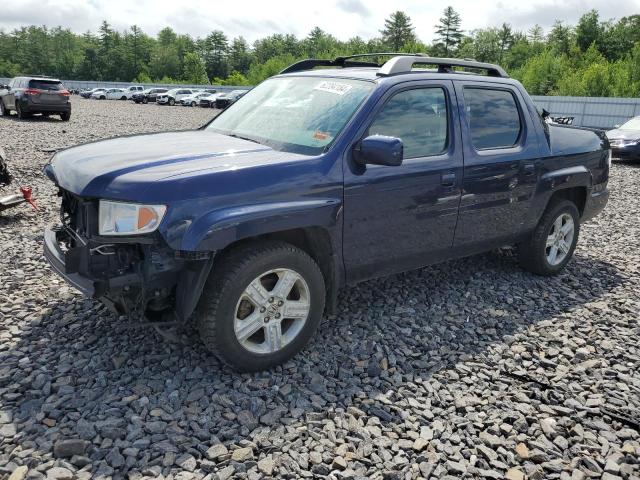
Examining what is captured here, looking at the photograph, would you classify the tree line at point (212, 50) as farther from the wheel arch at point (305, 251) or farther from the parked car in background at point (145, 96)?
the wheel arch at point (305, 251)

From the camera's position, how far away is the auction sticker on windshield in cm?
384

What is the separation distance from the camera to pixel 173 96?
47.2 m

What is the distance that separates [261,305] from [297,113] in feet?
4.74

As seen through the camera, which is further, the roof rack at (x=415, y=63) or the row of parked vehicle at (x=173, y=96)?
the row of parked vehicle at (x=173, y=96)

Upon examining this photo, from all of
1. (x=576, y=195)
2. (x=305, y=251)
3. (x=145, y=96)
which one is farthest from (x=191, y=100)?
(x=305, y=251)

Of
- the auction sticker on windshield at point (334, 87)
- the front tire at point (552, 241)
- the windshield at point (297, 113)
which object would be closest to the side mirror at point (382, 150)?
the windshield at point (297, 113)

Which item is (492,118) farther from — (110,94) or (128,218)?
(110,94)

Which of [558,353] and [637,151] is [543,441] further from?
[637,151]

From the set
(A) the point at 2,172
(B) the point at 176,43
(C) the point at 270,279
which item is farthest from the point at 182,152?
(B) the point at 176,43

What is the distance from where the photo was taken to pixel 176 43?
4867 inches

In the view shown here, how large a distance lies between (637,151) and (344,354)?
13.0m

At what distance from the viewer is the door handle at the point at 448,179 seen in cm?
397

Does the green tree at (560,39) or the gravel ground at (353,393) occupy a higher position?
→ the green tree at (560,39)

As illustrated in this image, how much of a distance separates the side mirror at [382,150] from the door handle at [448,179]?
0.77 metres
